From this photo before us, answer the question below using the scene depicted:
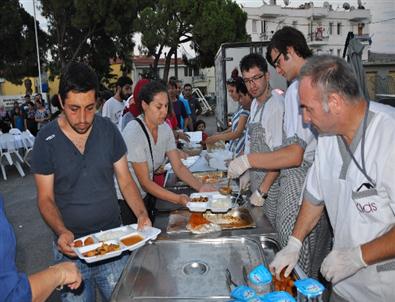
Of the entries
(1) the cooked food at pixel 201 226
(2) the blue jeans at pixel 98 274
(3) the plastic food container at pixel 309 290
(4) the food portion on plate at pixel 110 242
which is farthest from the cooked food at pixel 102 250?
(3) the plastic food container at pixel 309 290

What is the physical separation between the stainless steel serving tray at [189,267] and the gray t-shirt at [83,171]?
0.28m

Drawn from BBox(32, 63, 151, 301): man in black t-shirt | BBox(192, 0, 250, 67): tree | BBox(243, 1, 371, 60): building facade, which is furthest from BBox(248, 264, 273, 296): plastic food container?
BBox(243, 1, 371, 60): building facade

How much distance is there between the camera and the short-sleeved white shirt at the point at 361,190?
3.96 ft

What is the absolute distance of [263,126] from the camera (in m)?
2.28

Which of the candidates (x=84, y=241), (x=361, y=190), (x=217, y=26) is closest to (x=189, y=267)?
(x=84, y=241)

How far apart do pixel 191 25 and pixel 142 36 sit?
2.78m

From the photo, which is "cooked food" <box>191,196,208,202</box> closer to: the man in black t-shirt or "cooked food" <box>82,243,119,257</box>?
the man in black t-shirt

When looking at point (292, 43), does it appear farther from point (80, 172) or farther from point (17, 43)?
point (17, 43)

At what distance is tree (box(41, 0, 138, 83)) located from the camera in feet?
57.8

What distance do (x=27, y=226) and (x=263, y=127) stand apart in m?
3.90

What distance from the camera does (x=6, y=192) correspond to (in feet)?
21.6

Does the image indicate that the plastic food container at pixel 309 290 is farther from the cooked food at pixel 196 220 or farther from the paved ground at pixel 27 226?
the paved ground at pixel 27 226

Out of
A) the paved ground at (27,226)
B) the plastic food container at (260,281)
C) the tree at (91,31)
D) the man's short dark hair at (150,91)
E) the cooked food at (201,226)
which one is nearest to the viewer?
the plastic food container at (260,281)

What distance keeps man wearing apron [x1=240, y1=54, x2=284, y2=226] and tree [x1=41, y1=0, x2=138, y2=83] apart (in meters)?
16.9
